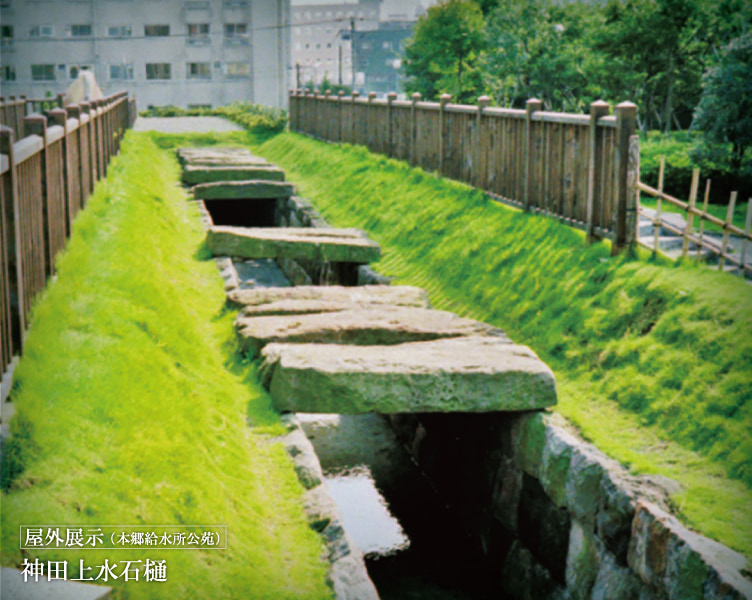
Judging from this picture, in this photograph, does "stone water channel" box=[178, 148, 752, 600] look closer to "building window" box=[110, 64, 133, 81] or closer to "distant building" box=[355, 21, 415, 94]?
"building window" box=[110, 64, 133, 81]

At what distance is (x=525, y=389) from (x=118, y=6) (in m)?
54.1

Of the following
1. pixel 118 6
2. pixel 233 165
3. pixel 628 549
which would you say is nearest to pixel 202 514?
pixel 628 549

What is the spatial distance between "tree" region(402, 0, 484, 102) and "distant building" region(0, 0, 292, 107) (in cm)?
1246

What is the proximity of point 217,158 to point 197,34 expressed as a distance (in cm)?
3728

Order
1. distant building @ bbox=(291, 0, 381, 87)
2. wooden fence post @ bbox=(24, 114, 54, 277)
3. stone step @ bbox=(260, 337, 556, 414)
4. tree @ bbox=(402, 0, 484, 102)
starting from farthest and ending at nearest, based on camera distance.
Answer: distant building @ bbox=(291, 0, 381, 87) < tree @ bbox=(402, 0, 484, 102) < stone step @ bbox=(260, 337, 556, 414) < wooden fence post @ bbox=(24, 114, 54, 277)

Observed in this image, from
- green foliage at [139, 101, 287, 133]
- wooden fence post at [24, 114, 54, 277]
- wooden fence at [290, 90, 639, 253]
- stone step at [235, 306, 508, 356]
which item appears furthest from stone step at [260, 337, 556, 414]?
green foliage at [139, 101, 287, 133]

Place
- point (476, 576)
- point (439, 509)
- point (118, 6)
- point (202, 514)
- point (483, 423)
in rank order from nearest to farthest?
1. point (202, 514)
2. point (476, 576)
3. point (483, 423)
4. point (439, 509)
5. point (118, 6)

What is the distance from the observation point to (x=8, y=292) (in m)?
4.88

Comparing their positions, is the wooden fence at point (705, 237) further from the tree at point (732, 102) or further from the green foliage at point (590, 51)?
the green foliage at point (590, 51)

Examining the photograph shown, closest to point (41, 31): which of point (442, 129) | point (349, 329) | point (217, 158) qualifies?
point (217, 158)

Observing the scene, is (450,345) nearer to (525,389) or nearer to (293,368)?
(525,389)

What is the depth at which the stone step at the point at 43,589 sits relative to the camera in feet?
10.4

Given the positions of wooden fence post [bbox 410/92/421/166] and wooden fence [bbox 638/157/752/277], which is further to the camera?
wooden fence post [bbox 410/92/421/166]

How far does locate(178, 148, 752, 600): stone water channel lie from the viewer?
17.5 feet
